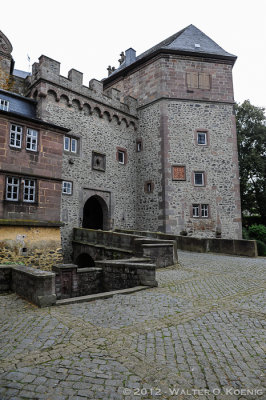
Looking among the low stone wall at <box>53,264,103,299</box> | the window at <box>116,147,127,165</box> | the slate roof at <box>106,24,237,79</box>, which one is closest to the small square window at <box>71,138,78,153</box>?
the window at <box>116,147,127,165</box>

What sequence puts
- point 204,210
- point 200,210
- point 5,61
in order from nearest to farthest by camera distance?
1. point 5,61
2. point 200,210
3. point 204,210

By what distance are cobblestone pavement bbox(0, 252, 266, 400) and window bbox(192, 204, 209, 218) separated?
13.2 m

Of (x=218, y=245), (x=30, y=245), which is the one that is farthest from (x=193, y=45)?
(x=30, y=245)

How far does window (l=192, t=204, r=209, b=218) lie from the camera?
62.9 feet

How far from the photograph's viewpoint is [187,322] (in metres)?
4.39

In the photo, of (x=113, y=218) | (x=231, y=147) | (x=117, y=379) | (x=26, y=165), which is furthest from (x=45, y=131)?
(x=231, y=147)

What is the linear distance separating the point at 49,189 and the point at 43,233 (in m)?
2.08

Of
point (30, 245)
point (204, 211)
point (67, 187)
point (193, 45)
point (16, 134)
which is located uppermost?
point (193, 45)

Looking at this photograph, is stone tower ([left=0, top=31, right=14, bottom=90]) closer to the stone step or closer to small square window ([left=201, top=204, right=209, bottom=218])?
small square window ([left=201, top=204, right=209, bottom=218])

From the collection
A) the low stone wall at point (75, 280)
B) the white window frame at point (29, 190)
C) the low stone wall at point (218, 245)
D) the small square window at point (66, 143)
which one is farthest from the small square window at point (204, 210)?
the low stone wall at point (75, 280)

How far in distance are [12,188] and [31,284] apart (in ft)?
Answer: 22.7

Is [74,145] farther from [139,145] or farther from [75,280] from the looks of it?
[75,280]

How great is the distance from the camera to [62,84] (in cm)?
1697

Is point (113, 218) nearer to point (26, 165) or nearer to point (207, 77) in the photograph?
point (26, 165)
